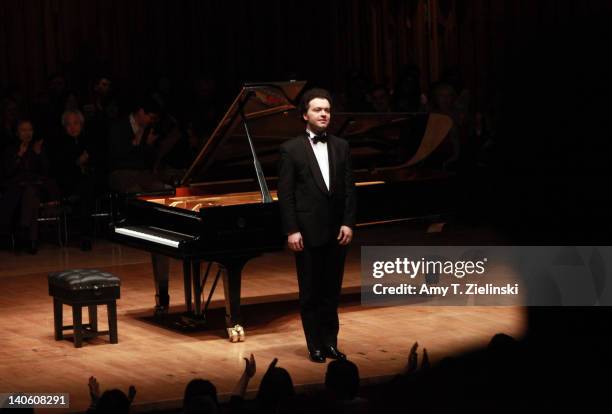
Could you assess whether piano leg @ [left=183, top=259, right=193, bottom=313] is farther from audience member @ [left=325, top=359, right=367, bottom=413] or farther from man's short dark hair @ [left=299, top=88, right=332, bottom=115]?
audience member @ [left=325, top=359, right=367, bottom=413]

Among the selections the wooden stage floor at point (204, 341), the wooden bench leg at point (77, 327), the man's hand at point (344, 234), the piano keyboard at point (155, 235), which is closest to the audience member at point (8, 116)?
the wooden stage floor at point (204, 341)

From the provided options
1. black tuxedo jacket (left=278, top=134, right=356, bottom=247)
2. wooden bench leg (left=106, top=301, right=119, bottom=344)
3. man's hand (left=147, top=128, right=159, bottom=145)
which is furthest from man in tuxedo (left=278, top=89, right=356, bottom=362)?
man's hand (left=147, top=128, right=159, bottom=145)

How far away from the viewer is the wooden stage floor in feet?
14.6

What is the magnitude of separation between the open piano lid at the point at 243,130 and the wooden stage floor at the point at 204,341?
29.7 inches

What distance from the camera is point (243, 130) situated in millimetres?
5664

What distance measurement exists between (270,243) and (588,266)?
12.8 ft

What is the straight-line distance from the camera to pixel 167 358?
16.0 feet

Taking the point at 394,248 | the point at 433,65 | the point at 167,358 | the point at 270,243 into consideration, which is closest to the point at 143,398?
the point at 167,358

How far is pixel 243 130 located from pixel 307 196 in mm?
1159

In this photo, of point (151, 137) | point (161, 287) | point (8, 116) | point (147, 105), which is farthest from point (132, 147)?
point (161, 287)

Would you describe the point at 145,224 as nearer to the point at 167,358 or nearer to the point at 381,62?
the point at 167,358

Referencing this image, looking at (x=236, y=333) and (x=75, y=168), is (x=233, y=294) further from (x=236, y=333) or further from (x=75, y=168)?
(x=75, y=168)

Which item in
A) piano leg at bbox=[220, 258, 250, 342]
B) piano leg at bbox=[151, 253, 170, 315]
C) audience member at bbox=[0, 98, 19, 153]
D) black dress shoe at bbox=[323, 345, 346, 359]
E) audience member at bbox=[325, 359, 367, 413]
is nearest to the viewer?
audience member at bbox=[325, 359, 367, 413]

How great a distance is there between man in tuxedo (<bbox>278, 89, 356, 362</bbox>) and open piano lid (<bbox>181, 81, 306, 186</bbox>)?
66 centimetres
